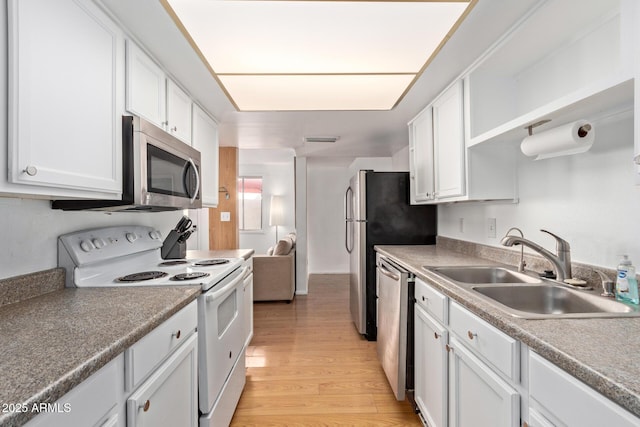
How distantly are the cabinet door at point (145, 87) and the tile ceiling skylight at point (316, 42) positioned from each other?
0.91ft

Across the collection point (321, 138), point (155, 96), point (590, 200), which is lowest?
point (590, 200)

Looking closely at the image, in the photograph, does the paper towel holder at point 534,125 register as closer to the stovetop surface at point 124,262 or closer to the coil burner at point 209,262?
the stovetop surface at point 124,262

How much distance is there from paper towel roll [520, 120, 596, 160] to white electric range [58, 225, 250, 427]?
1.65 meters

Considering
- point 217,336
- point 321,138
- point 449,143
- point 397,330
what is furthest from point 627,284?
point 321,138

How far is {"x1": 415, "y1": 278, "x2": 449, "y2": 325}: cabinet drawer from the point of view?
1393mm

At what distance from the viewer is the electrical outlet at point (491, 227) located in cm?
204

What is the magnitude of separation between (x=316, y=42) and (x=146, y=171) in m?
1.13

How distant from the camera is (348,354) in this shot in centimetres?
258

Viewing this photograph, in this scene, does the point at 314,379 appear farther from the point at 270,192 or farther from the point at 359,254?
the point at 270,192

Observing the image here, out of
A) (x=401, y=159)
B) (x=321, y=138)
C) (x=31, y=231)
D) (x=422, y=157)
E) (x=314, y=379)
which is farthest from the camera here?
(x=401, y=159)

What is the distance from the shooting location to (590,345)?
0.73 meters

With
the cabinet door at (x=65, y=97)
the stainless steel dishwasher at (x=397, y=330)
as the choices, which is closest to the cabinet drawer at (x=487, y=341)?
the stainless steel dishwasher at (x=397, y=330)

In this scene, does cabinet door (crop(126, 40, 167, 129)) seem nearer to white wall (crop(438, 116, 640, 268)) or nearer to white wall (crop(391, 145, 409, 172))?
white wall (crop(438, 116, 640, 268))

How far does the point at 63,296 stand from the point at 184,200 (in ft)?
2.59
